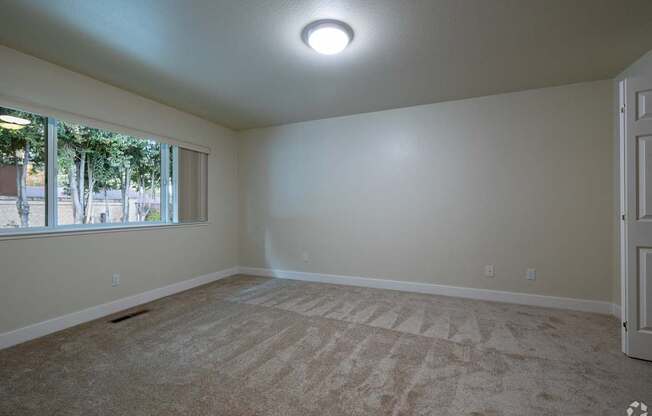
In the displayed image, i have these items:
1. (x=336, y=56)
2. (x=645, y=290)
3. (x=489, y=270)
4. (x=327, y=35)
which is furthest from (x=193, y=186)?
(x=645, y=290)

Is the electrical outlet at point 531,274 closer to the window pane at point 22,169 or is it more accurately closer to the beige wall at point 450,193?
the beige wall at point 450,193

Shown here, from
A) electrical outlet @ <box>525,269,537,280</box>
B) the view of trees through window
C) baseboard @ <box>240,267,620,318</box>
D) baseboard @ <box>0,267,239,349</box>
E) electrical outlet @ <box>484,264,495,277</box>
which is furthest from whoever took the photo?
electrical outlet @ <box>484,264,495,277</box>

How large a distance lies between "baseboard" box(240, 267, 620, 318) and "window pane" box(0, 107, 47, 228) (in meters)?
3.00

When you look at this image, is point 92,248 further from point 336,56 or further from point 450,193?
point 450,193

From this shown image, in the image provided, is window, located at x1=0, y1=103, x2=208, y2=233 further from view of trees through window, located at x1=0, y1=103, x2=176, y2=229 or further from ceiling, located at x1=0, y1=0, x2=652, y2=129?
ceiling, located at x1=0, y1=0, x2=652, y2=129

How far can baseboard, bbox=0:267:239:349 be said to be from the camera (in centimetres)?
249

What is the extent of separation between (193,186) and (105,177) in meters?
1.17

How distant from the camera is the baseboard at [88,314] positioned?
249cm

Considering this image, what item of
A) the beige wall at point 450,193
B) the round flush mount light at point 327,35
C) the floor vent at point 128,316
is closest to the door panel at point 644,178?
the beige wall at point 450,193

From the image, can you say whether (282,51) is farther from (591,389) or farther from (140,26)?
(591,389)

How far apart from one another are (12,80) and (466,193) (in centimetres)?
480

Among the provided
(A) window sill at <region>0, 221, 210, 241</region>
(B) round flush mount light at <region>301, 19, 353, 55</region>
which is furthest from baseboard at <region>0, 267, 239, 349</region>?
(B) round flush mount light at <region>301, 19, 353, 55</region>

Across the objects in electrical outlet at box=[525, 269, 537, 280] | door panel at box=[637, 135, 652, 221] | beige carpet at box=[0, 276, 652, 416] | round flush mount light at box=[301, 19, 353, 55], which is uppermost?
round flush mount light at box=[301, 19, 353, 55]

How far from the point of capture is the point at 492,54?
262 cm
